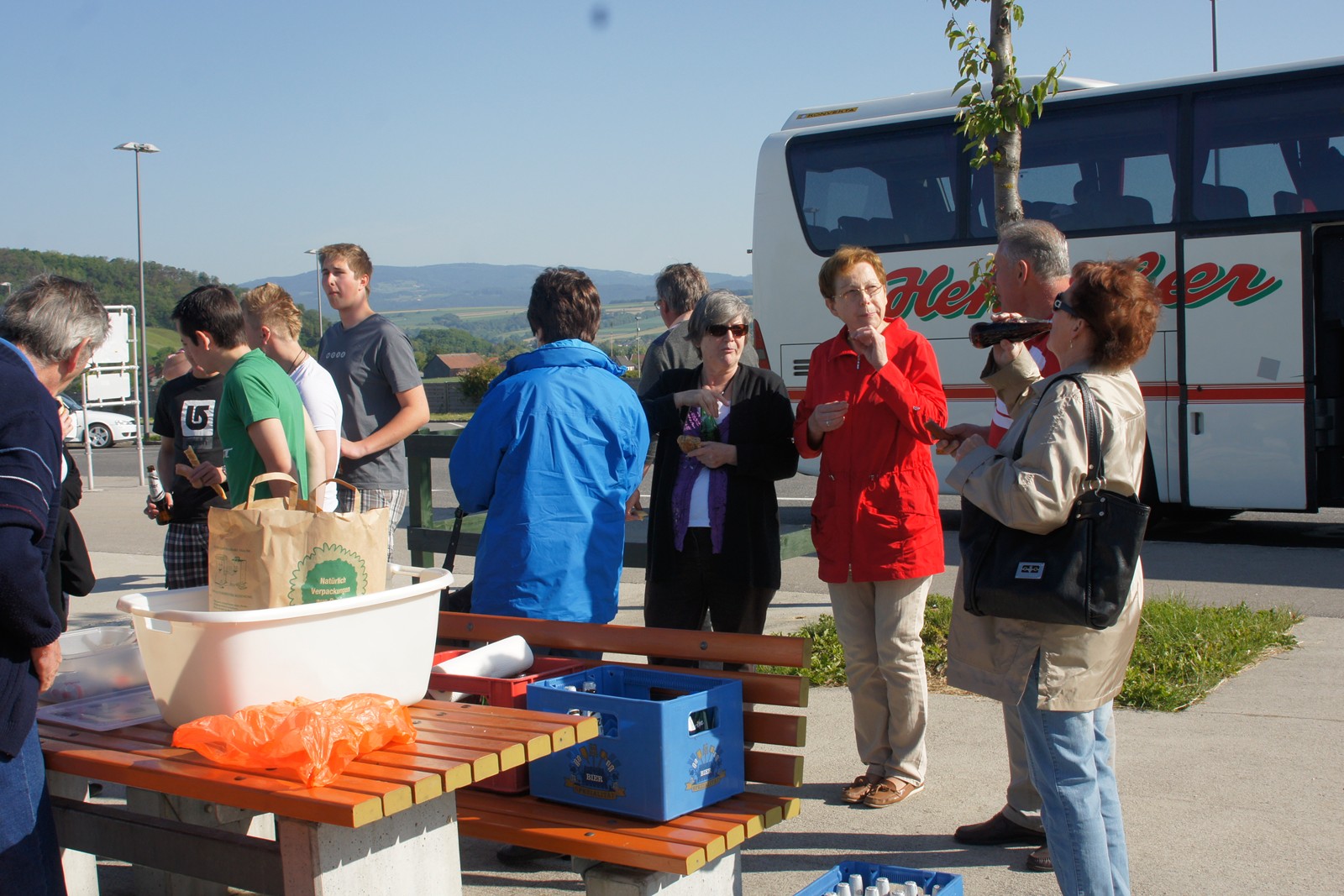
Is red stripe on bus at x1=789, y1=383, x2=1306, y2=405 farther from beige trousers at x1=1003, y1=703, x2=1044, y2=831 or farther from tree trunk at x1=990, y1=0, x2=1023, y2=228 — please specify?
beige trousers at x1=1003, y1=703, x2=1044, y2=831

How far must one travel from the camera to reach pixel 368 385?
5512 mm

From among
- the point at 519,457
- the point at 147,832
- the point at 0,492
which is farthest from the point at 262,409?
the point at 0,492

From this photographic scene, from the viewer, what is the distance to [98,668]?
330 cm

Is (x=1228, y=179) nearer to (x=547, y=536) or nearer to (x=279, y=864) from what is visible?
(x=547, y=536)

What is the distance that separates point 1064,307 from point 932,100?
29.4ft

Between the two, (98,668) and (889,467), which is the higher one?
(889,467)

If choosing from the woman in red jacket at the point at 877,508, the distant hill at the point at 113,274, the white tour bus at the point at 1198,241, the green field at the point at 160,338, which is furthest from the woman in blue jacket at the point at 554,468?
the green field at the point at 160,338

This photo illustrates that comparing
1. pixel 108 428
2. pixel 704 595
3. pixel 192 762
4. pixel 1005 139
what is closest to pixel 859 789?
pixel 704 595

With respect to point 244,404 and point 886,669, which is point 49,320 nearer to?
point 244,404

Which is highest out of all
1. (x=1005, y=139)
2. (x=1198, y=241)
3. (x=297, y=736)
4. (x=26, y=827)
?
(x=1005, y=139)

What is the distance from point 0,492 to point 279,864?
1140mm

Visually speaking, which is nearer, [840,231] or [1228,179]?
[1228,179]

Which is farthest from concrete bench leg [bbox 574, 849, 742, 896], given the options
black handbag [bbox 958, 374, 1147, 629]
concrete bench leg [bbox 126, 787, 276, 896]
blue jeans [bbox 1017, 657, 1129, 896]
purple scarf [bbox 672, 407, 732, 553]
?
purple scarf [bbox 672, 407, 732, 553]

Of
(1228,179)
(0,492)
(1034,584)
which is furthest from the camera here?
(1228,179)
